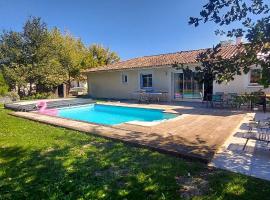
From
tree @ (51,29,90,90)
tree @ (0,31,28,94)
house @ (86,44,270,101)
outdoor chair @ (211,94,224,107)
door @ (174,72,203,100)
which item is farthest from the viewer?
tree @ (51,29,90,90)

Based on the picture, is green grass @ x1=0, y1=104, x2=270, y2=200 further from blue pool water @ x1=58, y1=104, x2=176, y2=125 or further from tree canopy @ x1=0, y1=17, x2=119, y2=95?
tree canopy @ x1=0, y1=17, x2=119, y2=95

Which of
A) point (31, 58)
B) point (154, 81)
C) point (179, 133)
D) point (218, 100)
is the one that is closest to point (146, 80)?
point (154, 81)

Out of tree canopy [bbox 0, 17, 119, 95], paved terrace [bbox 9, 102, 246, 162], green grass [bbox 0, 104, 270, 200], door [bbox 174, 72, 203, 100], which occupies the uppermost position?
tree canopy [bbox 0, 17, 119, 95]

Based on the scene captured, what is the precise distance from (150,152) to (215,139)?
8.34 ft

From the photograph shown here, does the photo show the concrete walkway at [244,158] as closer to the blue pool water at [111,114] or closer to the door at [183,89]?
the blue pool water at [111,114]

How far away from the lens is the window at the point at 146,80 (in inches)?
927

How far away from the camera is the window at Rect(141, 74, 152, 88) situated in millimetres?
23547

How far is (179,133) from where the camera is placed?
912 cm

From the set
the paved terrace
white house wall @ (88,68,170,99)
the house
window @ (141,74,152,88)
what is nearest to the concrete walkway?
the paved terrace

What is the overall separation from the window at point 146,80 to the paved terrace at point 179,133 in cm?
1157

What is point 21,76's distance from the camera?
24.8 m

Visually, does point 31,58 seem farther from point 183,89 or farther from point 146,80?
point 183,89

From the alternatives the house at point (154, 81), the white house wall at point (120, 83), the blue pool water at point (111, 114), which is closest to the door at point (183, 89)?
the house at point (154, 81)

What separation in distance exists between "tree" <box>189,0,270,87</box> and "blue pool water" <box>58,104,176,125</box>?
1158 centimetres
